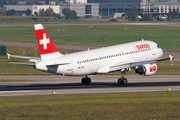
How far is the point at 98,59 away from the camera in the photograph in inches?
1895

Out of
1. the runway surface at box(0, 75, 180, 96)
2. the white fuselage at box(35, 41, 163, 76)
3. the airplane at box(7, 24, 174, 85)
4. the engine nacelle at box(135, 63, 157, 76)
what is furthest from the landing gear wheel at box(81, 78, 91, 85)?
the engine nacelle at box(135, 63, 157, 76)

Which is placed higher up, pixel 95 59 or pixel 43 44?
pixel 43 44

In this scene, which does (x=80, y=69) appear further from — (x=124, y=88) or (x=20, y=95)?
(x=20, y=95)

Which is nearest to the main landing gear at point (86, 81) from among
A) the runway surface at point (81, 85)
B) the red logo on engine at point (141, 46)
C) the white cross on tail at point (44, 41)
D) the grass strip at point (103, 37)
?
the runway surface at point (81, 85)

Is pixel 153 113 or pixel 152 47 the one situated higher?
pixel 152 47

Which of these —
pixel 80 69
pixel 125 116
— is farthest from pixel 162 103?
pixel 80 69

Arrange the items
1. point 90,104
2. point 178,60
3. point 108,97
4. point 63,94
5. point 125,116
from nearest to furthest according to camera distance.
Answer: point 125,116 → point 90,104 → point 108,97 → point 63,94 → point 178,60

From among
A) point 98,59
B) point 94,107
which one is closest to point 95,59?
point 98,59

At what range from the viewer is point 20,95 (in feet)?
130

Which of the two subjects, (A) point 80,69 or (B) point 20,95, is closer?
(B) point 20,95

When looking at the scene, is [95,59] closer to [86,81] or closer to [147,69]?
[86,81]

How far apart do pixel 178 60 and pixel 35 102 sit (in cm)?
5000

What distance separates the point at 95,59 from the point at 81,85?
14.0 feet

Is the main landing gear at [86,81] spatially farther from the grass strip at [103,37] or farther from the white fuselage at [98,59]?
the grass strip at [103,37]
